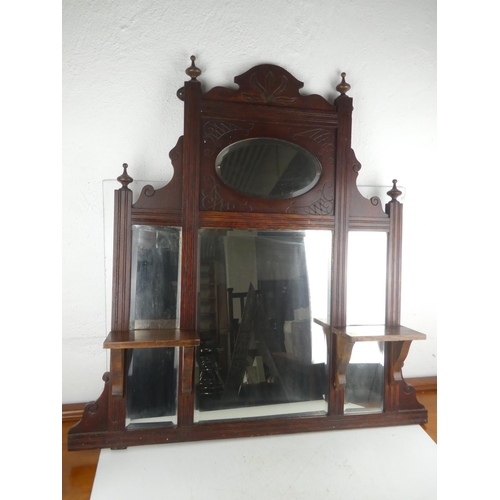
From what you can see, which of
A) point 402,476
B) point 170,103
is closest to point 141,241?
point 170,103

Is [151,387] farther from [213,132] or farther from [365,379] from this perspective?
[213,132]

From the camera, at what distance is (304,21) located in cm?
118

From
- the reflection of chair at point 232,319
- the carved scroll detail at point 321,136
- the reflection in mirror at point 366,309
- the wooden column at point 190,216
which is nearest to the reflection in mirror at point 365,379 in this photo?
the reflection in mirror at point 366,309

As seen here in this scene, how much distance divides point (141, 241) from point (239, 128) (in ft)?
1.53

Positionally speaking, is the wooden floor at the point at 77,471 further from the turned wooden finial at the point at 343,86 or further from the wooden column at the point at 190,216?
the turned wooden finial at the point at 343,86

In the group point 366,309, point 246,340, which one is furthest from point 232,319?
point 366,309

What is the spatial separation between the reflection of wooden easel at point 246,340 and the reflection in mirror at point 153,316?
6.7 inches

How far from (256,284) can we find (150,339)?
355 millimetres

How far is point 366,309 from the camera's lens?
1168 mm

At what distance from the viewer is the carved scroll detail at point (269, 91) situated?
1.10 meters

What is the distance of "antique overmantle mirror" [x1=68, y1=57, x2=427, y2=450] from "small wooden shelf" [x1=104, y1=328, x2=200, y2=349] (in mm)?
11

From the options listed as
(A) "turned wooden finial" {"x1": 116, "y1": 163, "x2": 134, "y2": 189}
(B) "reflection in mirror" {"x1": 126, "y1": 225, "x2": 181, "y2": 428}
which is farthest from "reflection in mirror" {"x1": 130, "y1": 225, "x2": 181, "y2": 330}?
(A) "turned wooden finial" {"x1": 116, "y1": 163, "x2": 134, "y2": 189}

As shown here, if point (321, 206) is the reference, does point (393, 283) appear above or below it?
below

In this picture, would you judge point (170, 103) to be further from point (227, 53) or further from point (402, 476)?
point (402, 476)
